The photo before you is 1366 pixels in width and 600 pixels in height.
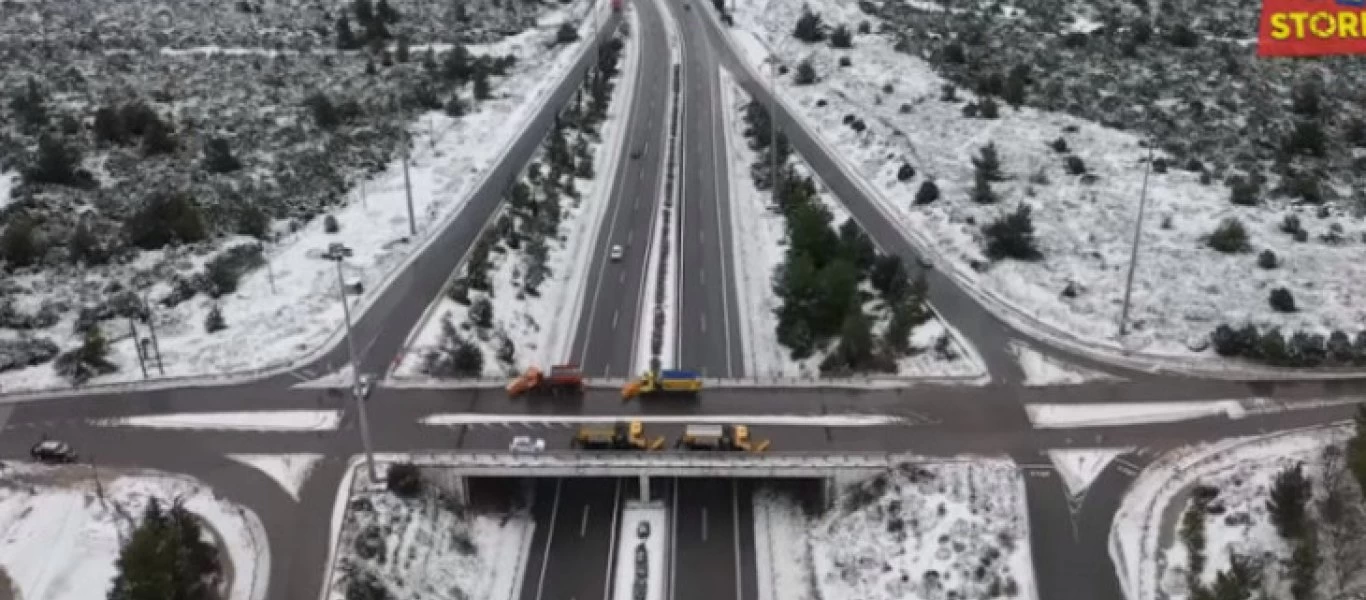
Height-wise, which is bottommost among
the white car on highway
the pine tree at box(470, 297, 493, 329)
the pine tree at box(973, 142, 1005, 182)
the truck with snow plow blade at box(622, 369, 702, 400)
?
the white car on highway

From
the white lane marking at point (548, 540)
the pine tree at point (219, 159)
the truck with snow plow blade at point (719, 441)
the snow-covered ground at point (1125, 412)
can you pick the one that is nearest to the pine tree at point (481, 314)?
the white lane marking at point (548, 540)

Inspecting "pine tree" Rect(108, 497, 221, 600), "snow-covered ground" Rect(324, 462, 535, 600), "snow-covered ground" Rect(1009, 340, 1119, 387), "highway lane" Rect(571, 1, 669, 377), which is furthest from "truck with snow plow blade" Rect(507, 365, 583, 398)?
"snow-covered ground" Rect(1009, 340, 1119, 387)

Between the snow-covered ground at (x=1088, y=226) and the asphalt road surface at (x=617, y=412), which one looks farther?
the snow-covered ground at (x=1088, y=226)

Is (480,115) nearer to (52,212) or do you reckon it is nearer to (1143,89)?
(52,212)

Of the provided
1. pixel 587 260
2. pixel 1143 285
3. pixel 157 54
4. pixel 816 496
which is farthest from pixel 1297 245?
pixel 157 54

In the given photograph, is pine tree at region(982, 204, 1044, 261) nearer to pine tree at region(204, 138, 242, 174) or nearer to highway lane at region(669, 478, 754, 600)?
highway lane at region(669, 478, 754, 600)

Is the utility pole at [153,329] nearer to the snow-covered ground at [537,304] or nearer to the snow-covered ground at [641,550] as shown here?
the snow-covered ground at [537,304]
